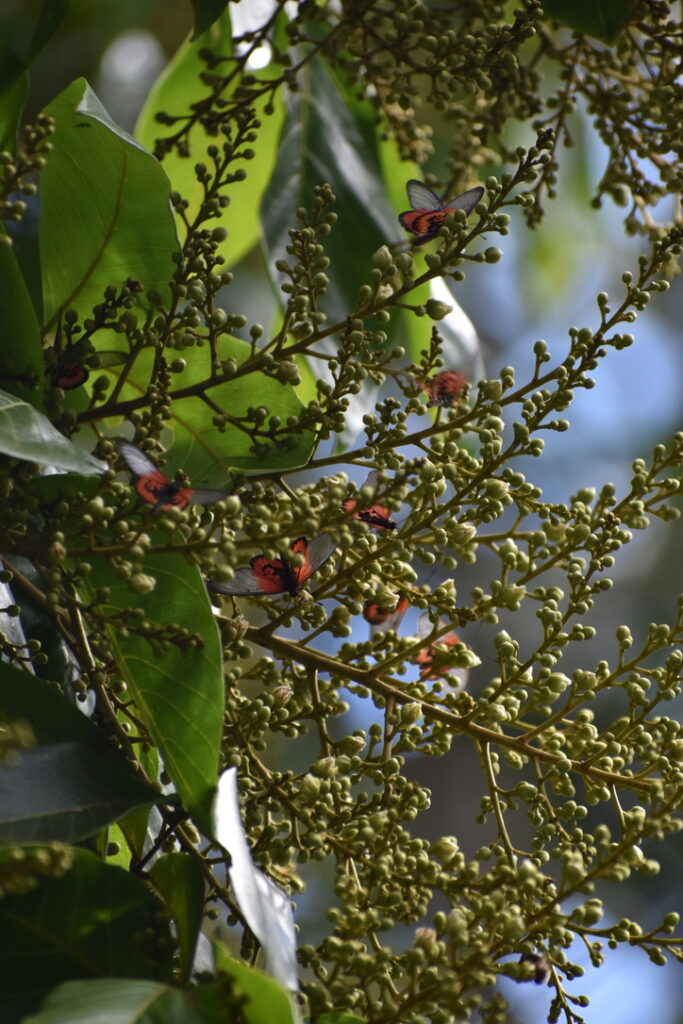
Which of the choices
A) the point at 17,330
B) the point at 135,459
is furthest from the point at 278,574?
the point at 17,330

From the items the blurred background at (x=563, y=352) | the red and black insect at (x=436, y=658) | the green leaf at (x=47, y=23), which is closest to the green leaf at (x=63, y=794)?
the red and black insect at (x=436, y=658)

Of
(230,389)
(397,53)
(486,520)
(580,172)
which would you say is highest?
(580,172)

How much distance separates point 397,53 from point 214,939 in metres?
0.85

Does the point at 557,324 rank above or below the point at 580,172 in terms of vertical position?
above

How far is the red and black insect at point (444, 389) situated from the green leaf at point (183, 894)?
1.26 ft

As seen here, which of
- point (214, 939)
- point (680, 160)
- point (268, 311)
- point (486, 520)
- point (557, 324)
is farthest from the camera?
point (557, 324)

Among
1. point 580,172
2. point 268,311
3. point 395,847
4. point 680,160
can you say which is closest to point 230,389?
point 395,847

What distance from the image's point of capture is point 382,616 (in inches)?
36.5

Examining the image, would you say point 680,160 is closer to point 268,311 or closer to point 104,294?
point 104,294

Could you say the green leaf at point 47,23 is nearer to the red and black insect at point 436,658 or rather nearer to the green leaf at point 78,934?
the red and black insect at point 436,658

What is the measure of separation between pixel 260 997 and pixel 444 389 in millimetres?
466

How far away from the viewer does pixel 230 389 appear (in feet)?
2.92

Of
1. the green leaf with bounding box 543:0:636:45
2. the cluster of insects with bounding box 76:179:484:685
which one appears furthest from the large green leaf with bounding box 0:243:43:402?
the green leaf with bounding box 543:0:636:45

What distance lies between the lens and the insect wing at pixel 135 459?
0.72 m
